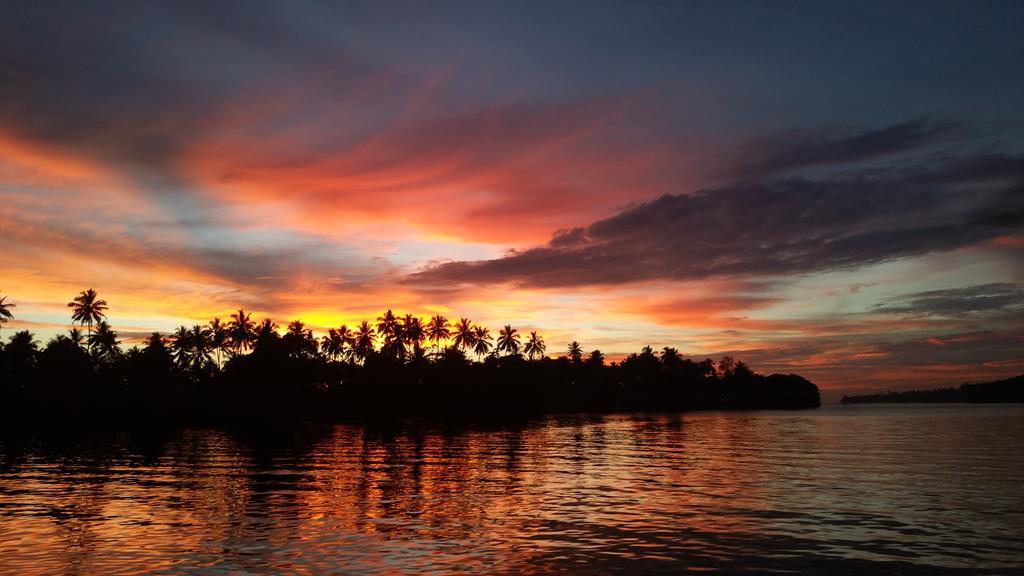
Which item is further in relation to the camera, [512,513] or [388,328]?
[388,328]

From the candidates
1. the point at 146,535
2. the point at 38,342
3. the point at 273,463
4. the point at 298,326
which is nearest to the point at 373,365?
the point at 298,326

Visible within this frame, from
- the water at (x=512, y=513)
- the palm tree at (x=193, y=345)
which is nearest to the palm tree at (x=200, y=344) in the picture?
the palm tree at (x=193, y=345)

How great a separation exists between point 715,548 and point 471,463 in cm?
3074

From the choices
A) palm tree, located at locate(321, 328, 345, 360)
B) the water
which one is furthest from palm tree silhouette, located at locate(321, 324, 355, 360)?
the water

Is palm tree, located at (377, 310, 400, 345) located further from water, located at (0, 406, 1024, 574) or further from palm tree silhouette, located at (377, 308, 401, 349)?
water, located at (0, 406, 1024, 574)

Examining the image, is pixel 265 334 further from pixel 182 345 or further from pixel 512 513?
pixel 512 513

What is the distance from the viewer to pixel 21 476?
42406 mm

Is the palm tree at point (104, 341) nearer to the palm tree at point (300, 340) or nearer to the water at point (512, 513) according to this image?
the palm tree at point (300, 340)

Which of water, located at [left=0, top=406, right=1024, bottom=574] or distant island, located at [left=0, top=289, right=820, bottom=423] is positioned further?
distant island, located at [left=0, top=289, right=820, bottom=423]

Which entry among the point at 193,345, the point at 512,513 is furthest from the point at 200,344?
the point at 512,513

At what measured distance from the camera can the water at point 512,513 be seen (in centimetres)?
2081

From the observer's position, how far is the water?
68.3ft

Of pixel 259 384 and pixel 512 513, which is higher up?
pixel 259 384

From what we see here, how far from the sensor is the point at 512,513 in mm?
29094
